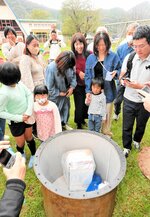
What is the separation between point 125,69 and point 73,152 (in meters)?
1.31

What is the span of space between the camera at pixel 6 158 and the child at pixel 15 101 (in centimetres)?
105

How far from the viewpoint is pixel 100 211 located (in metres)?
1.70

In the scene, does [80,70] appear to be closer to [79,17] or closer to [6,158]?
[6,158]

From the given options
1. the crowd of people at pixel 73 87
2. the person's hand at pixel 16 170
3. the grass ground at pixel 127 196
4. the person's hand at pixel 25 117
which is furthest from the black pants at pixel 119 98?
the person's hand at pixel 16 170

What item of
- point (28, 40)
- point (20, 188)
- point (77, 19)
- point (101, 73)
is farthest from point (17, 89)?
point (77, 19)

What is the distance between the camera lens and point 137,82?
8.29 ft

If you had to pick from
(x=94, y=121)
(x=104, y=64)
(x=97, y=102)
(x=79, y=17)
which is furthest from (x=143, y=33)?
(x=79, y=17)

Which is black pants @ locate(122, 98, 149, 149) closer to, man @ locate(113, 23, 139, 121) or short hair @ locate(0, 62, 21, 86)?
man @ locate(113, 23, 139, 121)

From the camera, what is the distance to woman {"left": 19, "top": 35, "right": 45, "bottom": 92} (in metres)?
2.90

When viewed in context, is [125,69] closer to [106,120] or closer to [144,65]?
[144,65]

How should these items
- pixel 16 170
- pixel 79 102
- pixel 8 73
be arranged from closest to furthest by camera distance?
pixel 16 170 → pixel 8 73 → pixel 79 102

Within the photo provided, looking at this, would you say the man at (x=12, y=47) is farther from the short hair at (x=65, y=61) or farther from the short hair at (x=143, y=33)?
the short hair at (x=143, y=33)

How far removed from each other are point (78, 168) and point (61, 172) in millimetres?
494

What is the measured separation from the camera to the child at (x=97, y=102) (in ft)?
9.59
